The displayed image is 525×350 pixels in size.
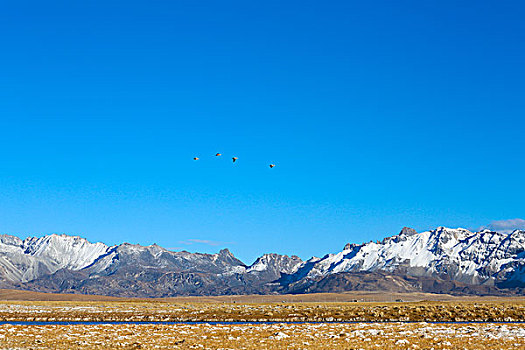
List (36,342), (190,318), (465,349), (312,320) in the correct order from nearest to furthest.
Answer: (465,349)
(36,342)
(312,320)
(190,318)

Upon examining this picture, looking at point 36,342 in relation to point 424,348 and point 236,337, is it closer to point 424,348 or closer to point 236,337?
point 236,337

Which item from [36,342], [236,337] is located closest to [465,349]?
[236,337]

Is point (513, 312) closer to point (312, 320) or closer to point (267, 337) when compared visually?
point (312, 320)

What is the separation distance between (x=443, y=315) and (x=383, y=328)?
39.7m

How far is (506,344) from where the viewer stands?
131 feet

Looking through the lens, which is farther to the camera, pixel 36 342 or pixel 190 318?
pixel 190 318

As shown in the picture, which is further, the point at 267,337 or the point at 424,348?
the point at 267,337

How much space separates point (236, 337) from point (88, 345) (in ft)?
38.1

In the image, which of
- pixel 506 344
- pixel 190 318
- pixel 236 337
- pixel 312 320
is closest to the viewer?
pixel 506 344

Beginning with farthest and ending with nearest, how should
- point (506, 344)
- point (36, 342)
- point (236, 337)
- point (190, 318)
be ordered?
point (190, 318)
point (236, 337)
point (36, 342)
point (506, 344)

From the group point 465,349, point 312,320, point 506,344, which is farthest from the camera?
point 312,320

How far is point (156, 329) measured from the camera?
5412 cm

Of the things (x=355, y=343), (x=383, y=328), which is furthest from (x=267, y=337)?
(x=383, y=328)

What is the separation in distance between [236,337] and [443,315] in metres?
50.8
